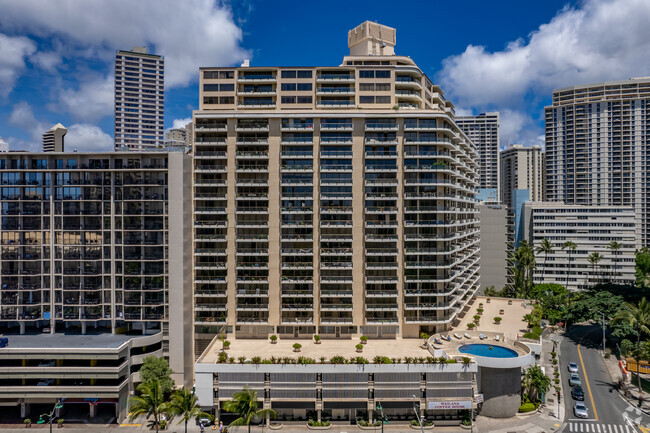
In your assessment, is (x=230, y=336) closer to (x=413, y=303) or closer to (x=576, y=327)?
(x=413, y=303)

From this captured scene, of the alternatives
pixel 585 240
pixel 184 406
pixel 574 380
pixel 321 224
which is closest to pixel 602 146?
pixel 585 240

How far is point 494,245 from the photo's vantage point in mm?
130500

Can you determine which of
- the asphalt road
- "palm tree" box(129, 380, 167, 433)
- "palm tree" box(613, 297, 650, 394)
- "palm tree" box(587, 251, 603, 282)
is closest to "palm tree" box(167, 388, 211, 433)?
"palm tree" box(129, 380, 167, 433)

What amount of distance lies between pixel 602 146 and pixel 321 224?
469 feet

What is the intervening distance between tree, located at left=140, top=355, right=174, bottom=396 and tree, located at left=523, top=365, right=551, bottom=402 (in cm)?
5808

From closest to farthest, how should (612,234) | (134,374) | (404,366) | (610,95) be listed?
(404,366) < (134,374) < (612,234) < (610,95)

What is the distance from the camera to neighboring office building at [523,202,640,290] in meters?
135

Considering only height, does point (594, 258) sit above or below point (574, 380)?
above

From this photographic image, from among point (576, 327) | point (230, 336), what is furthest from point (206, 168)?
point (576, 327)

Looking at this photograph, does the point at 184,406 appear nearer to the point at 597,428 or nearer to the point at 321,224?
the point at 321,224

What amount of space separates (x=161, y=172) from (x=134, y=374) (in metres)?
34.3

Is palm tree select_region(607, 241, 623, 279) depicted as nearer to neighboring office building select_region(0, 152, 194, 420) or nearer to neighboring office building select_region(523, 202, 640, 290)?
neighboring office building select_region(523, 202, 640, 290)

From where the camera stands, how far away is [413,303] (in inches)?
2899

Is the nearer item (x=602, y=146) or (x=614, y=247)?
(x=614, y=247)
